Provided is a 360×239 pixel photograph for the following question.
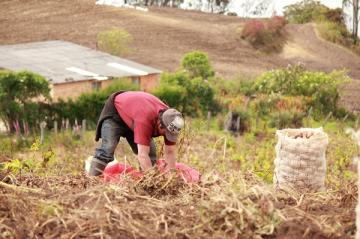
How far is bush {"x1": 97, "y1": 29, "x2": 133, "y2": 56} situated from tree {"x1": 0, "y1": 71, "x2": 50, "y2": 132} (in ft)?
35.3

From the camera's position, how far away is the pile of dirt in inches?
92.0

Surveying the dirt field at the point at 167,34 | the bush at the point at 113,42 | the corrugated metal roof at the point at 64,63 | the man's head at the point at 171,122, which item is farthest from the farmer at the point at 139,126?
the bush at the point at 113,42

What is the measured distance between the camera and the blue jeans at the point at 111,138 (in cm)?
470

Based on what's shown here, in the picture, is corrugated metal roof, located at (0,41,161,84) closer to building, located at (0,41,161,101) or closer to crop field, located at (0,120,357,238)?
building, located at (0,41,161,101)

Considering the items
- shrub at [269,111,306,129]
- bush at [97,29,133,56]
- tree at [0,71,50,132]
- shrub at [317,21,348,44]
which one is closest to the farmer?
shrub at [269,111,306,129]

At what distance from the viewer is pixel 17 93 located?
15.5 meters

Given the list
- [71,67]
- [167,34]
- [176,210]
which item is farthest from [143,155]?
[167,34]

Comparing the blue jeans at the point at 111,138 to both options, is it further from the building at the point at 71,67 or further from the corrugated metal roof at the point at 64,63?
the corrugated metal roof at the point at 64,63

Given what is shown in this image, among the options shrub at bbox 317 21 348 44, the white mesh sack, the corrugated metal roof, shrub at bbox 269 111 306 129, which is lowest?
shrub at bbox 269 111 306 129

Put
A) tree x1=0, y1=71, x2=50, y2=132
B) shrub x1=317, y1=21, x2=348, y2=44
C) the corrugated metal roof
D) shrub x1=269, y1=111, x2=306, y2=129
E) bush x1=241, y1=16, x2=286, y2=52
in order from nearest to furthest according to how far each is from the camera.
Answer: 1. shrub x1=269, y1=111, x2=306, y2=129
2. tree x1=0, y1=71, x2=50, y2=132
3. the corrugated metal roof
4. shrub x1=317, y1=21, x2=348, y2=44
5. bush x1=241, y1=16, x2=286, y2=52

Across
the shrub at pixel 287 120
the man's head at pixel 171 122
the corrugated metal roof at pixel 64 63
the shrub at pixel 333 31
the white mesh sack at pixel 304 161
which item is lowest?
the shrub at pixel 287 120

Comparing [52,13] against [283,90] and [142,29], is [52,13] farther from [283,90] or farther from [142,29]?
[283,90]

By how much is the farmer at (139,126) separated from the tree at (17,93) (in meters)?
10.4

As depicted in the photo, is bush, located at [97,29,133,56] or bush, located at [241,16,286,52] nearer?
bush, located at [97,29,133,56]
